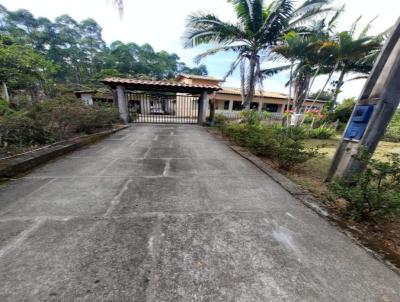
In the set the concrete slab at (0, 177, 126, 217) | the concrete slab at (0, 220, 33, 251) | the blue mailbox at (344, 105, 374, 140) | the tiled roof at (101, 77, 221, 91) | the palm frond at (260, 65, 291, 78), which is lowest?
the concrete slab at (0, 177, 126, 217)

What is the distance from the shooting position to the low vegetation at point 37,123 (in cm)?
416

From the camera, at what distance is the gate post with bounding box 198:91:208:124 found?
13.1 metres

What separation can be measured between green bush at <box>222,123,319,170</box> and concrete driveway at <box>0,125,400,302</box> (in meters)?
1.20

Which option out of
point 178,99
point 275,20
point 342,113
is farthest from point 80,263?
point 178,99

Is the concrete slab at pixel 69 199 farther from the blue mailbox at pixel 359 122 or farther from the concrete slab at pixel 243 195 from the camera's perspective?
the blue mailbox at pixel 359 122

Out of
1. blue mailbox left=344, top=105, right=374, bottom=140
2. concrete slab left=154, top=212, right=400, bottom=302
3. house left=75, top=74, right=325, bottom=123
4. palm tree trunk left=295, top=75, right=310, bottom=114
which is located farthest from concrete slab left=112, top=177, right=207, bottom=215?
palm tree trunk left=295, top=75, right=310, bottom=114

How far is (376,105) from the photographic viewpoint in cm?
273

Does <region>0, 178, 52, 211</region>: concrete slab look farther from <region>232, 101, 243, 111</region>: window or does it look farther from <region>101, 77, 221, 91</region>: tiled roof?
<region>232, 101, 243, 111</region>: window

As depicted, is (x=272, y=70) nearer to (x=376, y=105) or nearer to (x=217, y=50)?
(x=217, y=50)

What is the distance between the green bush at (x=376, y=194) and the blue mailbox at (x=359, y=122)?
2.41 feet

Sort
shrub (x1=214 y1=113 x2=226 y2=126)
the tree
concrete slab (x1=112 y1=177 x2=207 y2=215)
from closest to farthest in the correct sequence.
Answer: concrete slab (x1=112 y1=177 x2=207 y2=215), the tree, shrub (x1=214 y1=113 x2=226 y2=126)

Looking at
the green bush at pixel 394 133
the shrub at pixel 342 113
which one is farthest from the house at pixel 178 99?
the green bush at pixel 394 133

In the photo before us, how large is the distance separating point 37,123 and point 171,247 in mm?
5335

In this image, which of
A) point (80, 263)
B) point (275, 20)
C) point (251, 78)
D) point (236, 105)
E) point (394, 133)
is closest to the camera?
point (80, 263)
